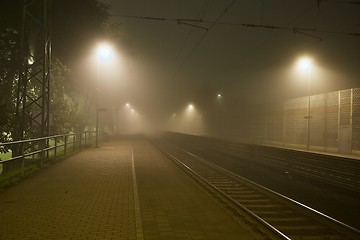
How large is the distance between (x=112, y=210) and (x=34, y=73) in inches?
552

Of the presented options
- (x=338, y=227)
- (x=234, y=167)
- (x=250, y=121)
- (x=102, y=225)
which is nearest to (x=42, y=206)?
(x=102, y=225)

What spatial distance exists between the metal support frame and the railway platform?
429 cm

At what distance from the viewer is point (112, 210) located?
8.09m

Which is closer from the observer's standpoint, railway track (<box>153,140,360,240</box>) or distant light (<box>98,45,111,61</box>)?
railway track (<box>153,140,360,240</box>)

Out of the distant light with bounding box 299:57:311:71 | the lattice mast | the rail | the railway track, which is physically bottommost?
the railway track

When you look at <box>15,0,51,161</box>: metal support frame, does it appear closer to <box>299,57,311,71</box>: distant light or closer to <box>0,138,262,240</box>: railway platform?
<box>0,138,262,240</box>: railway platform

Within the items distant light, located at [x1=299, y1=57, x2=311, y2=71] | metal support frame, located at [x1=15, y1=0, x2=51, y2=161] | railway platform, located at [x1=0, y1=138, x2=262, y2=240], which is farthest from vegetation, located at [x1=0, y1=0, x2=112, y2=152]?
distant light, located at [x1=299, y1=57, x2=311, y2=71]

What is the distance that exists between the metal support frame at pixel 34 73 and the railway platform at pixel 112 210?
429 centimetres

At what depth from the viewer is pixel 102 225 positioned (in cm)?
687

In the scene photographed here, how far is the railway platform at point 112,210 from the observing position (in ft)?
21.3

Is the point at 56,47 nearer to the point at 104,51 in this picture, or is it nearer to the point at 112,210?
the point at 104,51

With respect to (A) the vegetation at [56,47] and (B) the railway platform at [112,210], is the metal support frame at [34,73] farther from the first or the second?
(B) the railway platform at [112,210]

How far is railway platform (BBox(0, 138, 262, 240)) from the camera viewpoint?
6.50 metres

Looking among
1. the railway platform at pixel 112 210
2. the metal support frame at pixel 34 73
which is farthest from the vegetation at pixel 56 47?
the railway platform at pixel 112 210
